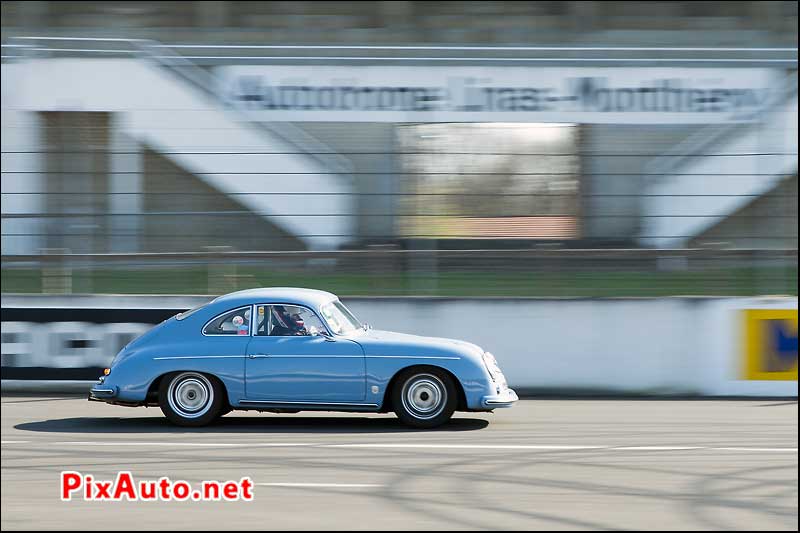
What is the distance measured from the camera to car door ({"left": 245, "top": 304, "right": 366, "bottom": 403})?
8.79m

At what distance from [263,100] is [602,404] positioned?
7003 millimetres

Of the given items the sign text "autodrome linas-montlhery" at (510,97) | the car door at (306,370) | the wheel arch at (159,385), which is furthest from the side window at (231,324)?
the sign text "autodrome linas-montlhery" at (510,97)

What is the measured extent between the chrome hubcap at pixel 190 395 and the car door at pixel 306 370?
0.36 meters

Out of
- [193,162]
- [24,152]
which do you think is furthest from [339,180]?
[24,152]

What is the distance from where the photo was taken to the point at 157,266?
12.1m

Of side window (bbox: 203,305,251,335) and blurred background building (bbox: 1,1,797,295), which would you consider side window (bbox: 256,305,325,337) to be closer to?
side window (bbox: 203,305,251,335)

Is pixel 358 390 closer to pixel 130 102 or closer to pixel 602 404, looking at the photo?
pixel 602 404

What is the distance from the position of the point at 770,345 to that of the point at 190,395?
238 inches

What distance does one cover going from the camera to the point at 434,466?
Answer: 286 inches

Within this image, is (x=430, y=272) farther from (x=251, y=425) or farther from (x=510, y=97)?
(x=510, y=97)

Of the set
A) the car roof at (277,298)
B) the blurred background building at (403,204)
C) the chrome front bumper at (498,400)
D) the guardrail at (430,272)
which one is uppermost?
the blurred background building at (403,204)

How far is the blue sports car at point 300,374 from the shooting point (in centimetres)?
880

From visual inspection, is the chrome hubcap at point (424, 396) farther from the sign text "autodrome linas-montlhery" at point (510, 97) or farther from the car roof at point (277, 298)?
the sign text "autodrome linas-montlhery" at point (510, 97)

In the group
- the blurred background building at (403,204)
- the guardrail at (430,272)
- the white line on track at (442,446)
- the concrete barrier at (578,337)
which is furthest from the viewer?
the blurred background building at (403,204)
